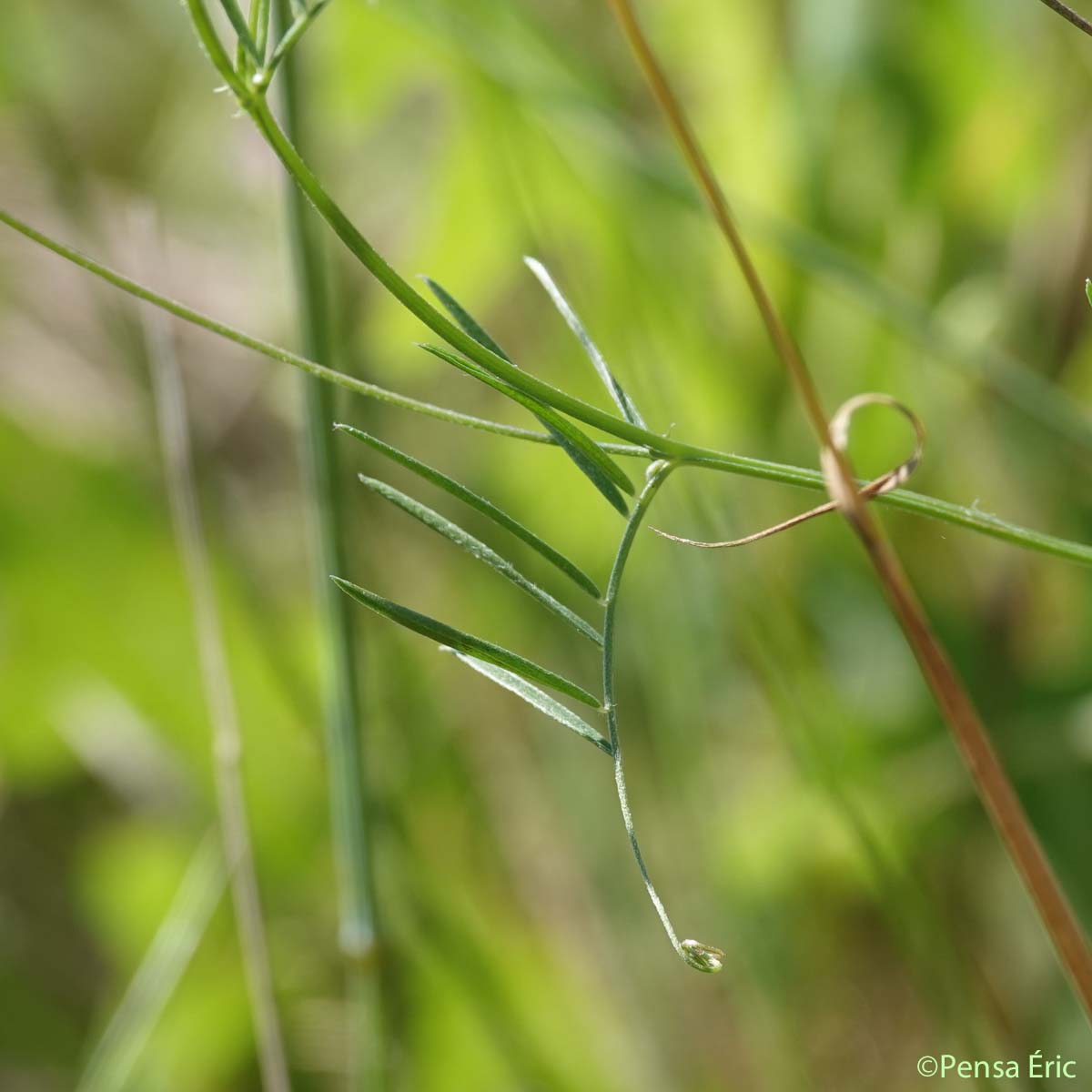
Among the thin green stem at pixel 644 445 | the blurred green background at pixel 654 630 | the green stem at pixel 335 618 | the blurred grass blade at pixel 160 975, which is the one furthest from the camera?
the blurred green background at pixel 654 630

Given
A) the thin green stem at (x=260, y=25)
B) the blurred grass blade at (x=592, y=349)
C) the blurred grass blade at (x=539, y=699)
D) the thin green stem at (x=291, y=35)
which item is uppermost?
the thin green stem at (x=260, y=25)

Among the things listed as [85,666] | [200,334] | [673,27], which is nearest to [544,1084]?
[85,666]

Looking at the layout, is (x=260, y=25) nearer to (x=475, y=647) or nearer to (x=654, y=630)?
(x=475, y=647)

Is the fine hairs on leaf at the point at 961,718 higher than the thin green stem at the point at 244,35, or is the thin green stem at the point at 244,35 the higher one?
the thin green stem at the point at 244,35

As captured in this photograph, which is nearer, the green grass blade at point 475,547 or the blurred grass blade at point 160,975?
the green grass blade at point 475,547

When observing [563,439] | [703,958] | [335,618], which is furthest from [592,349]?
[335,618]

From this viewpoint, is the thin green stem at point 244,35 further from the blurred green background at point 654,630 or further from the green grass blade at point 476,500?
the blurred green background at point 654,630

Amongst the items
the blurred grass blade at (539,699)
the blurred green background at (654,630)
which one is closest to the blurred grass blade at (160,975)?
the blurred green background at (654,630)
